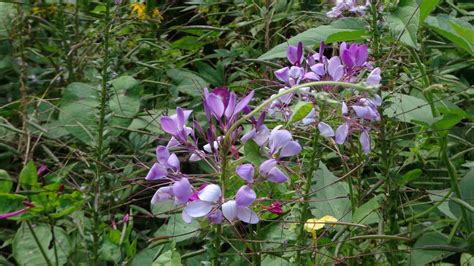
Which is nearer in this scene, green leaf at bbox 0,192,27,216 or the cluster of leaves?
the cluster of leaves

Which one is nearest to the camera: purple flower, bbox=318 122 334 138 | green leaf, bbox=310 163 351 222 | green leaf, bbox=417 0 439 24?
→ purple flower, bbox=318 122 334 138

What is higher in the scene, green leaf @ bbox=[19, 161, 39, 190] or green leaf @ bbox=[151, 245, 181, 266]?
green leaf @ bbox=[151, 245, 181, 266]

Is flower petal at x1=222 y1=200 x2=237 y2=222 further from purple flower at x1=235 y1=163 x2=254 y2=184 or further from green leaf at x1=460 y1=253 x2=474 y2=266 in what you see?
green leaf at x1=460 y1=253 x2=474 y2=266

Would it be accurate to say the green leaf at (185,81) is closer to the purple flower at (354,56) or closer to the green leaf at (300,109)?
the purple flower at (354,56)

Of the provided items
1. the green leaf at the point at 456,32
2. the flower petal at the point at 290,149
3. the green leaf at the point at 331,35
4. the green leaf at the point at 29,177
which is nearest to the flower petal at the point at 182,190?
the flower petal at the point at 290,149

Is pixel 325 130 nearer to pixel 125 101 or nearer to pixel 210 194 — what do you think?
pixel 210 194

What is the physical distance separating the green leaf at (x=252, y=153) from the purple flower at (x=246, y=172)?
0.08 feet

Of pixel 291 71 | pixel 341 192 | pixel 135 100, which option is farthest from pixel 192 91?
pixel 291 71

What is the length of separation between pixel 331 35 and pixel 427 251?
0.35 meters

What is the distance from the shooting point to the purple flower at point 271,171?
0.75 meters

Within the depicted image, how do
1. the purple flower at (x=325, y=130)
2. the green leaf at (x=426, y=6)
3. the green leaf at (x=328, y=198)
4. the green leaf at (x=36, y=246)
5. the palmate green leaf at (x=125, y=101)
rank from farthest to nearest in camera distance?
the palmate green leaf at (x=125, y=101), the green leaf at (x=36, y=246), the green leaf at (x=328, y=198), the green leaf at (x=426, y=6), the purple flower at (x=325, y=130)

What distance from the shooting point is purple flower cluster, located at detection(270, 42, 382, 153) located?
0.85m

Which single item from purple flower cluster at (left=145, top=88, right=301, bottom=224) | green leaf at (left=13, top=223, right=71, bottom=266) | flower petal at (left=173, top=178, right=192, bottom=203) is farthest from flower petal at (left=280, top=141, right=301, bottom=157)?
green leaf at (left=13, top=223, right=71, bottom=266)

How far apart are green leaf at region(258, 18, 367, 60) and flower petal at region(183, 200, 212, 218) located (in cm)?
34
